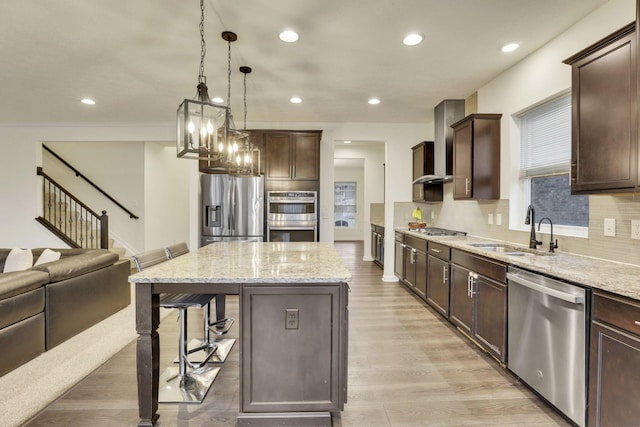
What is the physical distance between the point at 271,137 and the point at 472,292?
369cm

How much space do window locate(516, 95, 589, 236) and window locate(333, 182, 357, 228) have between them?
847 cm

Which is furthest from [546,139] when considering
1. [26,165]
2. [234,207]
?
[26,165]

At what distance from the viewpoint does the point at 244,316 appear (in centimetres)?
178

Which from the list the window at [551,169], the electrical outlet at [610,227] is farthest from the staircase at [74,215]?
the electrical outlet at [610,227]

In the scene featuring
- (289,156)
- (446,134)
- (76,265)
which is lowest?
(76,265)

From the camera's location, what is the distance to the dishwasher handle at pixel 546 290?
1724 millimetres

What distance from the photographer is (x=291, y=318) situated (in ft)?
5.88

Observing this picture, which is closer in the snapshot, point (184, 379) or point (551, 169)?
point (184, 379)

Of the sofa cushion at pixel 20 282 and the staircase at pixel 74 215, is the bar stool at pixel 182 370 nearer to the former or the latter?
the sofa cushion at pixel 20 282

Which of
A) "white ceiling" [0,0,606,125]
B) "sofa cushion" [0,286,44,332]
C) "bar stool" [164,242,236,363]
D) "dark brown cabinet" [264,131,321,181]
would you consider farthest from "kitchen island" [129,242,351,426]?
"dark brown cabinet" [264,131,321,181]

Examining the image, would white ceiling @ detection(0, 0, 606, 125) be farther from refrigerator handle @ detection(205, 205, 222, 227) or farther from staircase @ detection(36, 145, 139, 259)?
staircase @ detection(36, 145, 139, 259)

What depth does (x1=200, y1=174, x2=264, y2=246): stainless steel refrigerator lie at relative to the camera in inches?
195

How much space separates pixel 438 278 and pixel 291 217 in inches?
94.5

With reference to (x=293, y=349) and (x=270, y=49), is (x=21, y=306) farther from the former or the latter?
(x=270, y=49)
